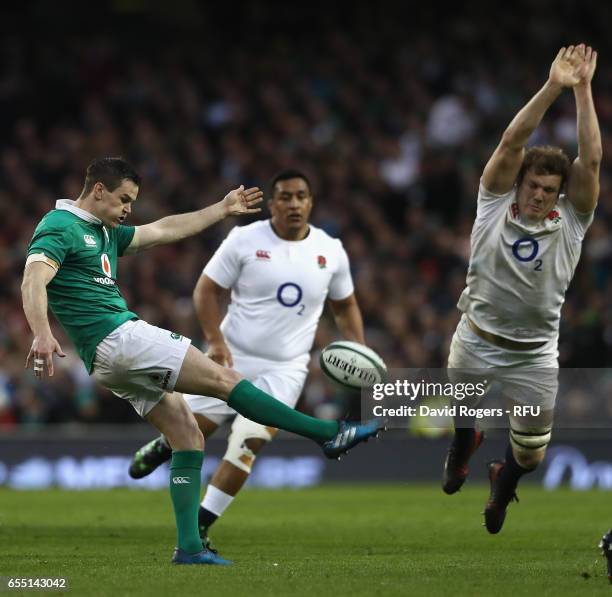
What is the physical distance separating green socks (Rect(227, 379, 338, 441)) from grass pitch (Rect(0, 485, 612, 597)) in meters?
0.80

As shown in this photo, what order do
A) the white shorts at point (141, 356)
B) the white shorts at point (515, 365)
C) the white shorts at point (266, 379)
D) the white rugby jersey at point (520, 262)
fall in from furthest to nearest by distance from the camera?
1. the white shorts at point (266, 379)
2. the white shorts at point (515, 365)
3. the white rugby jersey at point (520, 262)
4. the white shorts at point (141, 356)

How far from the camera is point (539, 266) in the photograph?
29.3ft

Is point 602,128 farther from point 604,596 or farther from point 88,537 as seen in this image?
point 604,596

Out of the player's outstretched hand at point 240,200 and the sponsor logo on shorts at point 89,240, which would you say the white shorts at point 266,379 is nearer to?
the player's outstretched hand at point 240,200

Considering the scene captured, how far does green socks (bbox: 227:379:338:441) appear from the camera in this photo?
8.08 meters

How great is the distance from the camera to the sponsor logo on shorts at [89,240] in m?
8.07

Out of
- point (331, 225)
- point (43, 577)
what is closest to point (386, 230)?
point (331, 225)

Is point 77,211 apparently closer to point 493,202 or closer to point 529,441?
point 493,202

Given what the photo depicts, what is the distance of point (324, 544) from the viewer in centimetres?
999

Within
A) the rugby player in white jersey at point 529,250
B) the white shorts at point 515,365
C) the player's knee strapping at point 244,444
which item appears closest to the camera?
the rugby player in white jersey at point 529,250

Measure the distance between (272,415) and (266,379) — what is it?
2.32 metres

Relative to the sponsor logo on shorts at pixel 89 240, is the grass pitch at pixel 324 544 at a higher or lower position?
lower

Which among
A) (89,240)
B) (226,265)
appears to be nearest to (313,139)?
(226,265)

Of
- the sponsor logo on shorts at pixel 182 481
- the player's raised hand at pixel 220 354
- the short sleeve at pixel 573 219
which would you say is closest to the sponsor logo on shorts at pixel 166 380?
the sponsor logo on shorts at pixel 182 481
